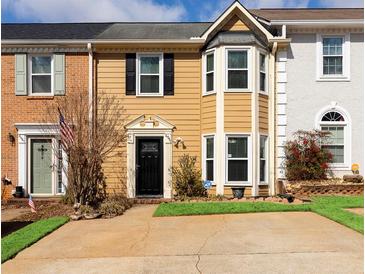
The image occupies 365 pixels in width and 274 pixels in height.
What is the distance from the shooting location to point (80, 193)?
11789mm

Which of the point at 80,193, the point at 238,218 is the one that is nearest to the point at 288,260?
the point at 238,218

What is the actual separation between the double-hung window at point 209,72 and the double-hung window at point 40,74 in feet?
18.4

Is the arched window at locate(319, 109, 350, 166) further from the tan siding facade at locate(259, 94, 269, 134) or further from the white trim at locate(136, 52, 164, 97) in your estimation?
the white trim at locate(136, 52, 164, 97)

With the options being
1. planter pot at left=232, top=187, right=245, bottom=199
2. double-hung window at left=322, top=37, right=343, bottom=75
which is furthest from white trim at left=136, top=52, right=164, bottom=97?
double-hung window at left=322, top=37, right=343, bottom=75

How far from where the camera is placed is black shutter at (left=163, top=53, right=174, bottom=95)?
48.0ft

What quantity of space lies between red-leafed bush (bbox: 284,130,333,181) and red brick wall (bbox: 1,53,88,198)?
755cm

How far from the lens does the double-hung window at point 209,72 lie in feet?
47.1

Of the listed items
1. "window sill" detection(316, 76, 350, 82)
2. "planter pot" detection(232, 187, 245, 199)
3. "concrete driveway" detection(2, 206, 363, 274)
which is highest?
"window sill" detection(316, 76, 350, 82)

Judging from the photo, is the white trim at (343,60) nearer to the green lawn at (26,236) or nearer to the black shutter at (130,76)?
the black shutter at (130,76)

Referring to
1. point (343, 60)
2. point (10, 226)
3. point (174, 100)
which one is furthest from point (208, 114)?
point (10, 226)

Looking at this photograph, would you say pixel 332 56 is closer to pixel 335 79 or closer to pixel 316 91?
pixel 335 79

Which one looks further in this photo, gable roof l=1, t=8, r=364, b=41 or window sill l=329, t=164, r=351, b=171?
gable roof l=1, t=8, r=364, b=41

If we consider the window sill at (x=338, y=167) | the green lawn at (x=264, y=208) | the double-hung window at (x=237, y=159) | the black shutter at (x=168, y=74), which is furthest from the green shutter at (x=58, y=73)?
the window sill at (x=338, y=167)

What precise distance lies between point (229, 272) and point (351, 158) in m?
10.2
